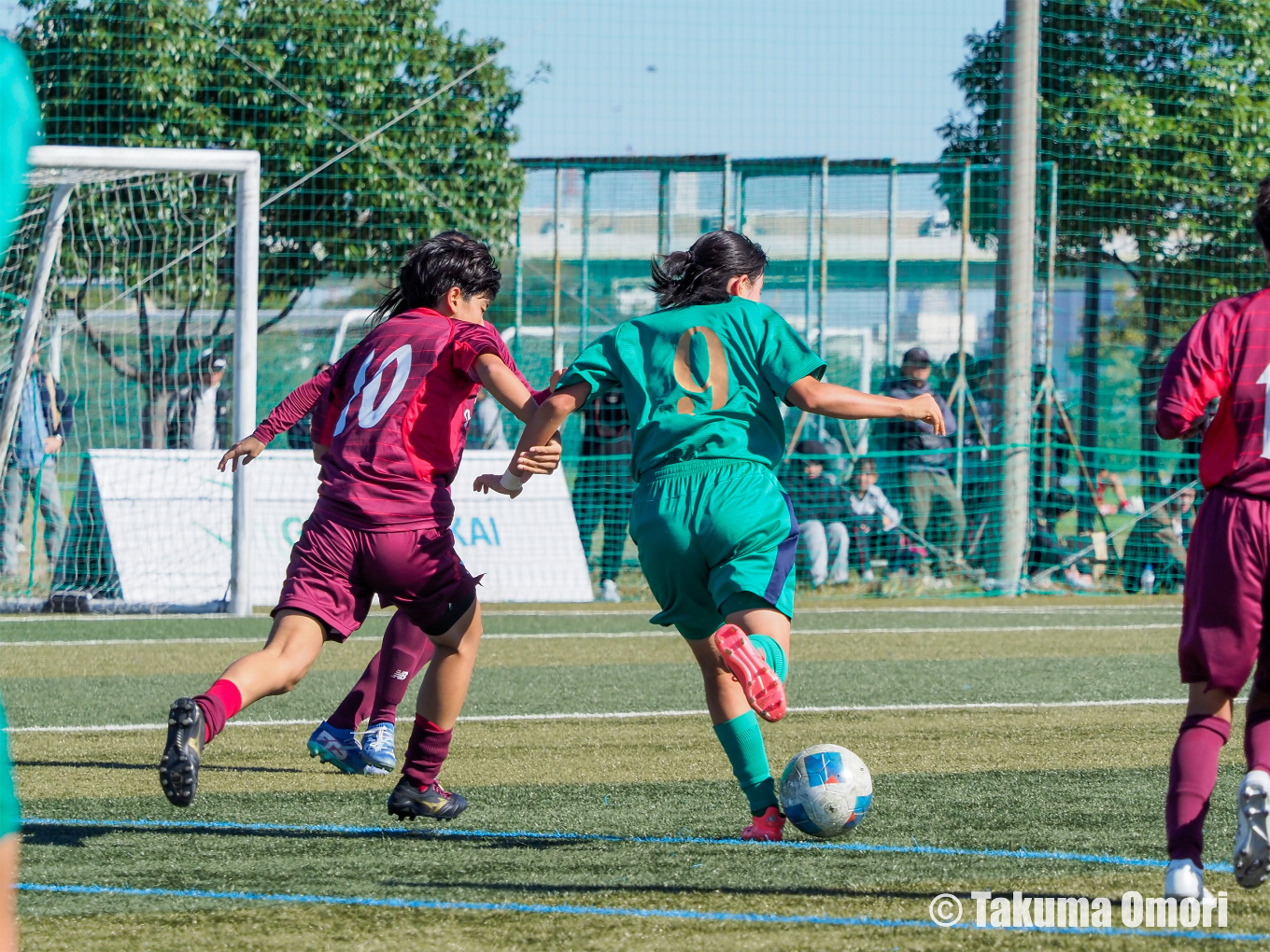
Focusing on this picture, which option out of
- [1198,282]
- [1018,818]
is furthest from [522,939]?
[1198,282]

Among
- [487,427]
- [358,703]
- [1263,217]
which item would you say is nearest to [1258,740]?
[1263,217]

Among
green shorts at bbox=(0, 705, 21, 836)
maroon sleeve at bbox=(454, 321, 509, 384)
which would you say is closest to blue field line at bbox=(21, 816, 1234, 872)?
maroon sleeve at bbox=(454, 321, 509, 384)

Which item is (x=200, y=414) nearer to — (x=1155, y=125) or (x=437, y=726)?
(x=437, y=726)

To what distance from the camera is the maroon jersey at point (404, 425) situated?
484 centimetres

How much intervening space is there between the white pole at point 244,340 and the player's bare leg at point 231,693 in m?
6.52

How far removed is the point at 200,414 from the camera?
41.7 ft

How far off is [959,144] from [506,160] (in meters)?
4.67

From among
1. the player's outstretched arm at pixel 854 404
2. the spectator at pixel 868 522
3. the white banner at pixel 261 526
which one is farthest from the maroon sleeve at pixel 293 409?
the spectator at pixel 868 522

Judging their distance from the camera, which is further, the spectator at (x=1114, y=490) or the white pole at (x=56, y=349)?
the spectator at (x=1114, y=490)

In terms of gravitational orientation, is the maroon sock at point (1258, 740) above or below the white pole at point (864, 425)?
below

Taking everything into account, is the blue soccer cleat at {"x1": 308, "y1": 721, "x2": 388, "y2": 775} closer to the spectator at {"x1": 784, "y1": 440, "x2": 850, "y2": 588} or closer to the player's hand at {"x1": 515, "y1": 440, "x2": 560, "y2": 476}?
the player's hand at {"x1": 515, "y1": 440, "x2": 560, "y2": 476}

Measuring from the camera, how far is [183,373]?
515 inches

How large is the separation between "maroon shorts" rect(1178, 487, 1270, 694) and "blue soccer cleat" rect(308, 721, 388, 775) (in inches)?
124

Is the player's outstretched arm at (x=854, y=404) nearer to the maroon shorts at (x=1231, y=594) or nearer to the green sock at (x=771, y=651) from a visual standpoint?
the green sock at (x=771, y=651)
